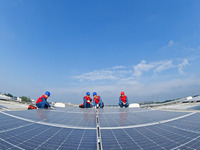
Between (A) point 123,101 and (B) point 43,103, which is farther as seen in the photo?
(A) point 123,101

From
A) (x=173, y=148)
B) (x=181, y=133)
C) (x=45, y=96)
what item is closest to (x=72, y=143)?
(x=173, y=148)

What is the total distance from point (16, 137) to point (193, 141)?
3.94 meters

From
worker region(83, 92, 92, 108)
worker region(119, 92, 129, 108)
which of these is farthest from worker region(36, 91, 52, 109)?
worker region(119, 92, 129, 108)

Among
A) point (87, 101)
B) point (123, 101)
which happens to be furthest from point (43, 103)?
point (123, 101)

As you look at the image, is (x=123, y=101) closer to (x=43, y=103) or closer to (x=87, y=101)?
(x=87, y=101)

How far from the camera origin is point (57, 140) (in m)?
1.96

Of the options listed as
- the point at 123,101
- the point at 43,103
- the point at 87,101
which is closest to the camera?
the point at 43,103

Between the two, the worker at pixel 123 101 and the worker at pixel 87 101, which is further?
the worker at pixel 87 101

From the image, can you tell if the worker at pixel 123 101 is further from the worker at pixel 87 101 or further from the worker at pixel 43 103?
the worker at pixel 43 103

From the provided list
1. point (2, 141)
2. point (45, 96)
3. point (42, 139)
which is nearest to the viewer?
point (2, 141)

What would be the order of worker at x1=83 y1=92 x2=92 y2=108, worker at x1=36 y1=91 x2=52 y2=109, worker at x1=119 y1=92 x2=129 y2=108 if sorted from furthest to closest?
worker at x1=83 y1=92 x2=92 y2=108 → worker at x1=119 y1=92 x2=129 y2=108 → worker at x1=36 y1=91 x2=52 y2=109

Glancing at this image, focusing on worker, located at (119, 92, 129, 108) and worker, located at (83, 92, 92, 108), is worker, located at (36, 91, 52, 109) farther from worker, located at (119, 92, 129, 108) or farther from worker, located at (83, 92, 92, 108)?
worker, located at (119, 92, 129, 108)

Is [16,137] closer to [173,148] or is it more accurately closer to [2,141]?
[2,141]

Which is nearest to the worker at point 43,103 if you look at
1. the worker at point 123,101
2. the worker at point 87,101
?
the worker at point 87,101
